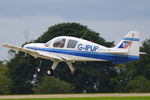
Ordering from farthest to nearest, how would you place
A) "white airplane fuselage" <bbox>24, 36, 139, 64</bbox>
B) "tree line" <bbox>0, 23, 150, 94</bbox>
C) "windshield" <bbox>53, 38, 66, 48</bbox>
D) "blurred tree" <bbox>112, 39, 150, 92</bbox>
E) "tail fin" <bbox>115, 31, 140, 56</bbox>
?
"tree line" <bbox>0, 23, 150, 94</bbox>
"blurred tree" <bbox>112, 39, 150, 92</bbox>
"windshield" <bbox>53, 38, 66, 48</bbox>
"white airplane fuselage" <bbox>24, 36, 139, 64</bbox>
"tail fin" <bbox>115, 31, 140, 56</bbox>

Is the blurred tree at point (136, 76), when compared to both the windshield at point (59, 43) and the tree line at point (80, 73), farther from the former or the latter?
the windshield at point (59, 43)

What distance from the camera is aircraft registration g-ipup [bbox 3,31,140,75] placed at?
33406 mm

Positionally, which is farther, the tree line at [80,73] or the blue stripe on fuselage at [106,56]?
the tree line at [80,73]

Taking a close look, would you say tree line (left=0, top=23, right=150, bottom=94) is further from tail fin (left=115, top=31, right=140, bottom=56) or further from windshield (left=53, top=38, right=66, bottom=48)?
tail fin (left=115, top=31, right=140, bottom=56)

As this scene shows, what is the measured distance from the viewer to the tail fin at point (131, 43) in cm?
3334

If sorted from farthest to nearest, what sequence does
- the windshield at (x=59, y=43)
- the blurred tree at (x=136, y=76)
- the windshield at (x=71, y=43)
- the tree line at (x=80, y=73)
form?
1. the tree line at (x=80, y=73)
2. the blurred tree at (x=136, y=76)
3. the windshield at (x=59, y=43)
4. the windshield at (x=71, y=43)

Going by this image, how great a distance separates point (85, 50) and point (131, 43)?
3.10m

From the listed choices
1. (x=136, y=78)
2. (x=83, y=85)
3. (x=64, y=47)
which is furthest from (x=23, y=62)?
(x=64, y=47)

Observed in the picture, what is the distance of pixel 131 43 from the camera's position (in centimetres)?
3341

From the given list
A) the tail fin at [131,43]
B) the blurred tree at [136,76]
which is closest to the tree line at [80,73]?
the blurred tree at [136,76]

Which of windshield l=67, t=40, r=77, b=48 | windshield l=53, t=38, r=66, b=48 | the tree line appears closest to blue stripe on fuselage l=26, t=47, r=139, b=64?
windshield l=67, t=40, r=77, b=48

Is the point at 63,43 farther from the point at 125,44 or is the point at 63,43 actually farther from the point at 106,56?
the point at 125,44

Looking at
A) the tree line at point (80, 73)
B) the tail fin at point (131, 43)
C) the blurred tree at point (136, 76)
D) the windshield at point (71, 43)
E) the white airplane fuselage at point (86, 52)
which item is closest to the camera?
the tail fin at point (131, 43)

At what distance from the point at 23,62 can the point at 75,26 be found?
840cm
